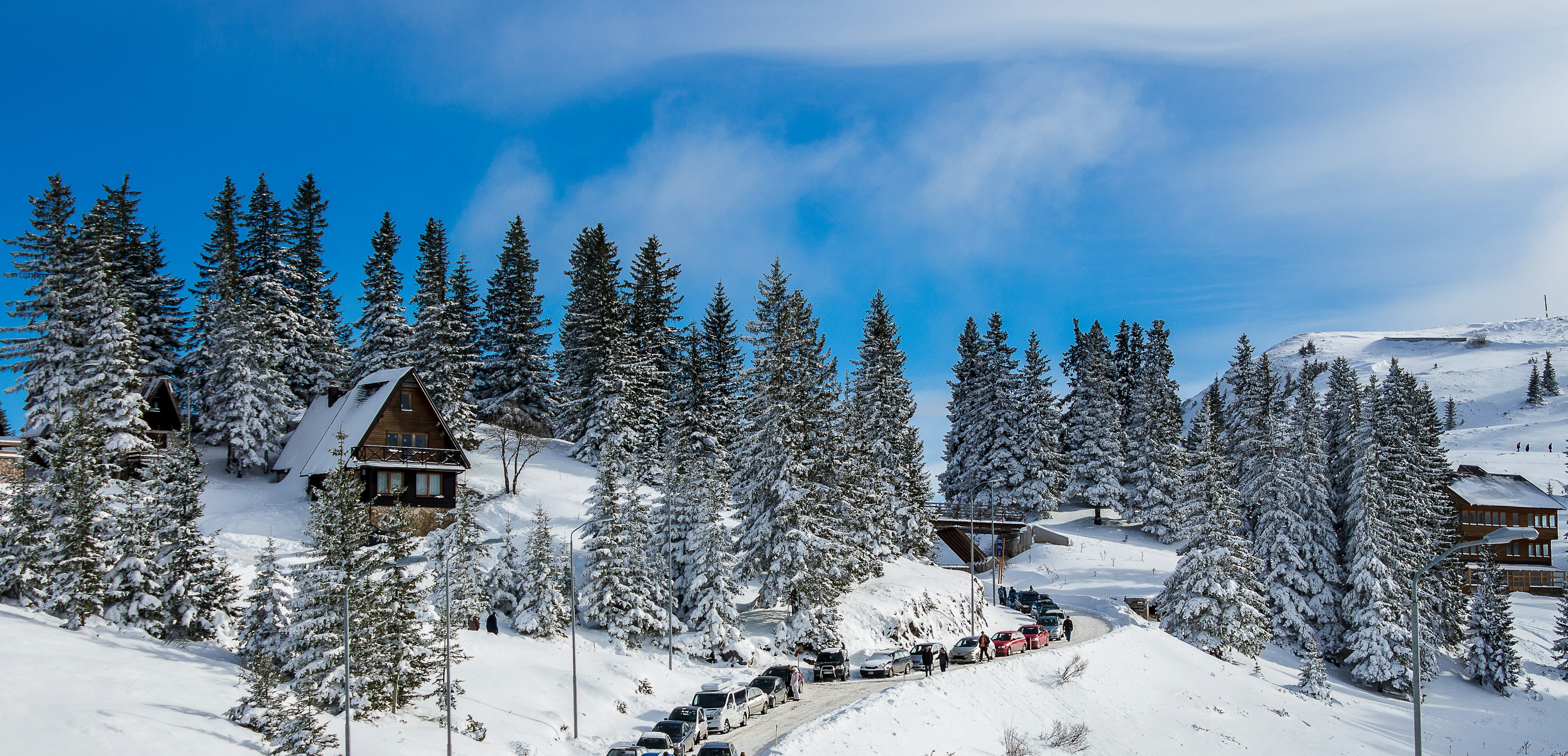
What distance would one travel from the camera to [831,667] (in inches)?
1590

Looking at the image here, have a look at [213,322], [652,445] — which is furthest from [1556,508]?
[213,322]

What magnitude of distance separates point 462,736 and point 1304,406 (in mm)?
58050

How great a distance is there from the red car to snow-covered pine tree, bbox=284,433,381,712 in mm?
29363

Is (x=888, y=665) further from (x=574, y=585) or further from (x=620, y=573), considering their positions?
(x=574, y=585)

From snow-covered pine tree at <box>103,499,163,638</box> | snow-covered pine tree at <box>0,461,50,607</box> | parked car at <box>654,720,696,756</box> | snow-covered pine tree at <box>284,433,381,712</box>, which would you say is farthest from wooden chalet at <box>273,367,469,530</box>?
parked car at <box>654,720,696,756</box>

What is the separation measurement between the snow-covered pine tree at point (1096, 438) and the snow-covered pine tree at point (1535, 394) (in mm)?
125063

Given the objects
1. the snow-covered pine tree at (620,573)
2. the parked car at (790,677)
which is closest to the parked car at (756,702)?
the parked car at (790,677)

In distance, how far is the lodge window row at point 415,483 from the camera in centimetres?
5050

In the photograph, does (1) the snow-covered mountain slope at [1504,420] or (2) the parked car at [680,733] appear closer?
(2) the parked car at [680,733]

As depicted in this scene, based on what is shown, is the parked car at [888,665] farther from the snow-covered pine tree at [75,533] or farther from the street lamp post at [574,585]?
the snow-covered pine tree at [75,533]

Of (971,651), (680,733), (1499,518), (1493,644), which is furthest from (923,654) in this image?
(1499,518)

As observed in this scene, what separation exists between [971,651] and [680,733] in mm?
18980

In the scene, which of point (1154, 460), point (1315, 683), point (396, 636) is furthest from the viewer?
point (1154, 460)

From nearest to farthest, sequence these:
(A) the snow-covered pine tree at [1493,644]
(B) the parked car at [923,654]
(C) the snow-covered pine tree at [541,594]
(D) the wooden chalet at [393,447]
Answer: (C) the snow-covered pine tree at [541,594] → (B) the parked car at [923,654] → (D) the wooden chalet at [393,447] → (A) the snow-covered pine tree at [1493,644]
